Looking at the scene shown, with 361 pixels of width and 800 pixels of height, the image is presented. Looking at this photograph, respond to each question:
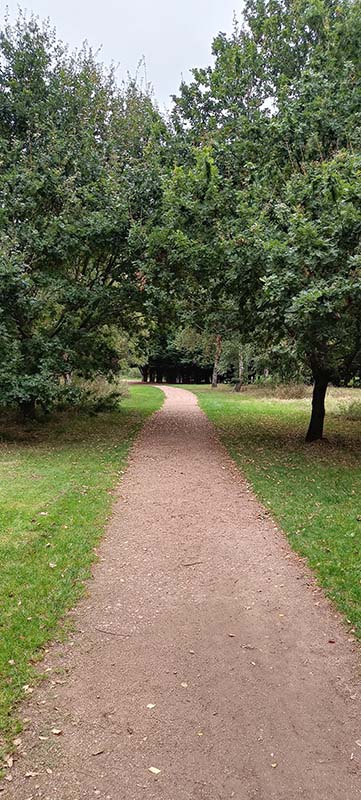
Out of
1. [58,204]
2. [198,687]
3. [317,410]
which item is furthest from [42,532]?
[58,204]

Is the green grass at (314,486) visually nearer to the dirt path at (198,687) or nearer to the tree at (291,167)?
the dirt path at (198,687)

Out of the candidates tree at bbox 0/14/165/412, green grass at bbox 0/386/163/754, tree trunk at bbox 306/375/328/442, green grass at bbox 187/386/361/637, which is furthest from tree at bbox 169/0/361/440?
green grass at bbox 0/386/163/754

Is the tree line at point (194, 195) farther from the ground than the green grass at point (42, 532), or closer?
farther from the ground

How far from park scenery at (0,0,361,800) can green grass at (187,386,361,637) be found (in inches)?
2.2

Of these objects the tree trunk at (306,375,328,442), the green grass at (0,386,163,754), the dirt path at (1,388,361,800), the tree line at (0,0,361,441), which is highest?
the tree line at (0,0,361,441)

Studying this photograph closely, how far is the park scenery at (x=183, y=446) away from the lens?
9.65ft

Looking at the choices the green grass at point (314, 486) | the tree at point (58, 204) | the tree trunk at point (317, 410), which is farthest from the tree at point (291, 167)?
the tree at point (58, 204)

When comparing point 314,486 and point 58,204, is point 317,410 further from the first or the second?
point 58,204

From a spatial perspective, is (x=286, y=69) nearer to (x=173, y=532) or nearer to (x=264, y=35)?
(x=264, y=35)

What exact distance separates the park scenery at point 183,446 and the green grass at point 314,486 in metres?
0.06

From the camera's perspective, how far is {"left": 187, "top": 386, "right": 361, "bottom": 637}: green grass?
16.8 ft

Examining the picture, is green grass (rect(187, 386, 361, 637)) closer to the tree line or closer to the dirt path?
the dirt path

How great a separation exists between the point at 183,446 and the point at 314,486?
4.30 meters

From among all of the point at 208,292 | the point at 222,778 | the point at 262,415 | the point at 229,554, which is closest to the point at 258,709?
the point at 222,778
